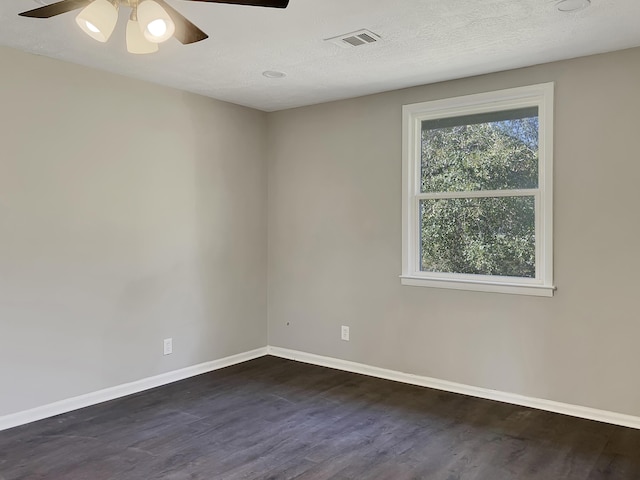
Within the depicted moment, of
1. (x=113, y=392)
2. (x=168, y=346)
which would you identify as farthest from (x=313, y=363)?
(x=113, y=392)

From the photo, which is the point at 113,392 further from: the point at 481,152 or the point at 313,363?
the point at 481,152

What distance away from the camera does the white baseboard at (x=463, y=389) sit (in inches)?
128

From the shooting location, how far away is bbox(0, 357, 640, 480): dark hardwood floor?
2.63m

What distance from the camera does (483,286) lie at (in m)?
3.72

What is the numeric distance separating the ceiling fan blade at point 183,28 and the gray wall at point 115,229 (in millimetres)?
1715

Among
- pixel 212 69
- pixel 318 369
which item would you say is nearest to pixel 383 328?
pixel 318 369

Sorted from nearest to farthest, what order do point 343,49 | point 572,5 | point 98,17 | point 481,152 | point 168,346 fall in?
point 98,17
point 572,5
point 343,49
point 481,152
point 168,346

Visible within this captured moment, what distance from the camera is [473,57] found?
3.31m

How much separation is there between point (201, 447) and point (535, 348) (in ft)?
7.77

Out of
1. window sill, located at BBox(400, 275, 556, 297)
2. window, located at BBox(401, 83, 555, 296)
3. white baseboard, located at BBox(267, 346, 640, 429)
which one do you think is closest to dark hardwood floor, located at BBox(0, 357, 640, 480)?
white baseboard, located at BBox(267, 346, 640, 429)

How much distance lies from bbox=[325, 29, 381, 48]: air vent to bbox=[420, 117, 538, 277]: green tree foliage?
1.26m

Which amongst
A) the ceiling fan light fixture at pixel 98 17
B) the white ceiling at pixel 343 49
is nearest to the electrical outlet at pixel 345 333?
the white ceiling at pixel 343 49

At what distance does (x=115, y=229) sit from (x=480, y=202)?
2.82 m

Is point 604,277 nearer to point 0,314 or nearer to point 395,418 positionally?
point 395,418
